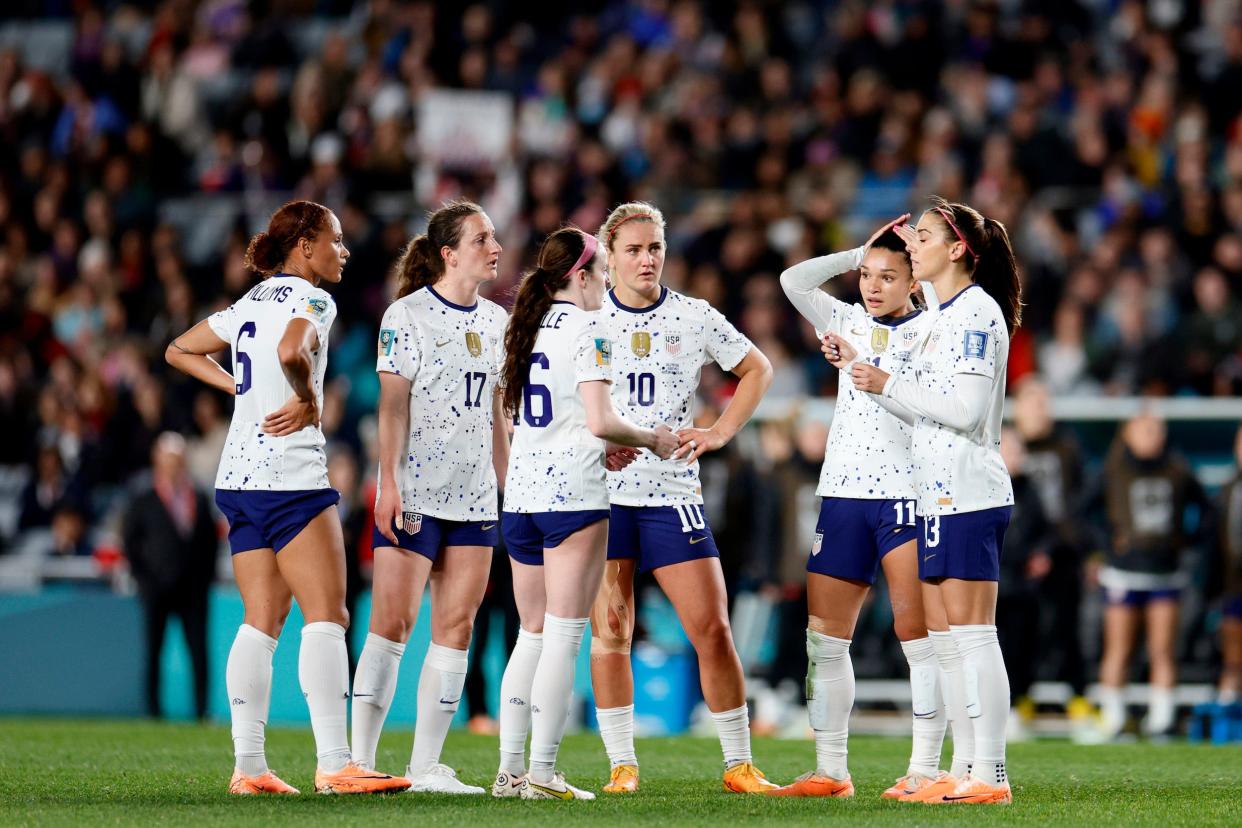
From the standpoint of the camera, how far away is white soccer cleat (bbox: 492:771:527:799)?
24.0 ft

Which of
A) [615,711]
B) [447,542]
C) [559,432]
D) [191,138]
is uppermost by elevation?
[191,138]

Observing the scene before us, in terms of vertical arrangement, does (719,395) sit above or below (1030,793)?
above

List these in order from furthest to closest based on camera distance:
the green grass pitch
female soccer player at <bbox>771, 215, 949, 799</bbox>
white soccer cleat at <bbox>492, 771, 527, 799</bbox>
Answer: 1. female soccer player at <bbox>771, 215, 949, 799</bbox>
2. white soccer cleat at <bbox>492, 771, 527, 799</bbox>
3. the green grass pitch

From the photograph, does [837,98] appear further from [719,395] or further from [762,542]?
[762,542]

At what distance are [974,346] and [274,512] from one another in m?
2.86

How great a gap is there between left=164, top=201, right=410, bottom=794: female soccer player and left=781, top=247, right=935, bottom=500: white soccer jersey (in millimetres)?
2115

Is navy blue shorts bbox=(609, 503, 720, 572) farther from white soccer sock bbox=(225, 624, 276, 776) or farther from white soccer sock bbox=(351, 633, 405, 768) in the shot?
white soccer sock bbox=(225, 624, 276, 776)

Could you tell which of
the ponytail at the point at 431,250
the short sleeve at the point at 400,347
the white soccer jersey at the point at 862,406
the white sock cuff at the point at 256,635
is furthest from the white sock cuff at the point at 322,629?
the white soccer jersey at the point at 862,406

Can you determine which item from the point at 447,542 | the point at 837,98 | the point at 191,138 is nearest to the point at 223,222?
the point at 191,138

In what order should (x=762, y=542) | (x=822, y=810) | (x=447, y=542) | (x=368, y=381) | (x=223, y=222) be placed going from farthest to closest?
(x=223, y=222) → (x=368, y=381) → (x=762, y=542) → (x=447, y=542) → (x=822, y=810)

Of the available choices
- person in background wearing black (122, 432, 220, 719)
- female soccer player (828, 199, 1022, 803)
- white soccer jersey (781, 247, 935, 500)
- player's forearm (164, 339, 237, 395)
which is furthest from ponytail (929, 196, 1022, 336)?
person in background wearing black (122, 432, 220, 719)

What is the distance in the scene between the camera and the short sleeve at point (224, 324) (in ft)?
24.2

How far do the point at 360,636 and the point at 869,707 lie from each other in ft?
13.4

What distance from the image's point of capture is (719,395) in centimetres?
1476
